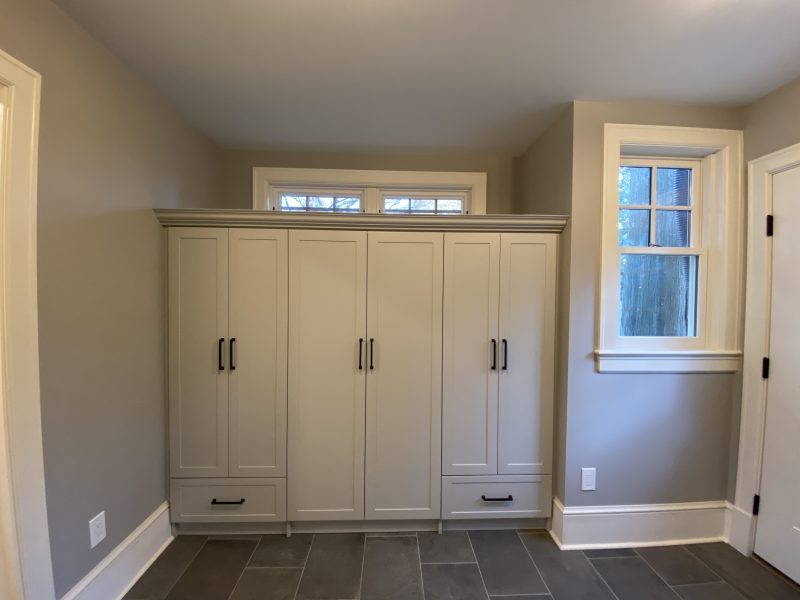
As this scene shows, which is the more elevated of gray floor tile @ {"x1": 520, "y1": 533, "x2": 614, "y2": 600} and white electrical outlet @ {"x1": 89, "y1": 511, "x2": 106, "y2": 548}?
white electrical outlet @ {"x1": 89, "y1": 511, "x2": 106, "y2": 548}

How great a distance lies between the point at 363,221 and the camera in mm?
1924

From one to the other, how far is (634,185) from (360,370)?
76.0 inches

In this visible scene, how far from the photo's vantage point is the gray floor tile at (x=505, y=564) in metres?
1.62

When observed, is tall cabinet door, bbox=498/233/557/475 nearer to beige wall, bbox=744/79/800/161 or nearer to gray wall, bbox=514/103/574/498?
gray wall, bbox=514/103/574/498

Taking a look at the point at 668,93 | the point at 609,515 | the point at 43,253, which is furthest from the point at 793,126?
the point at 43,253

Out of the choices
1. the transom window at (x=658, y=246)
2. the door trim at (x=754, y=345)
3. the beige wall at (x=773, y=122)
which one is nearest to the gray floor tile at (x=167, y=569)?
the transom window at (x=658, y=246)

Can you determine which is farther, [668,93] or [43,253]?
[668,93]

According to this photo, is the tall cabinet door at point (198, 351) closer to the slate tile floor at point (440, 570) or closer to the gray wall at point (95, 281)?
the gray wall at point (95, 281)

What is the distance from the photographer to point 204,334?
1920mm

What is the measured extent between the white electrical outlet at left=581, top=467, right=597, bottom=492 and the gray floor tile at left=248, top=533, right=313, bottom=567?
157 centimetres

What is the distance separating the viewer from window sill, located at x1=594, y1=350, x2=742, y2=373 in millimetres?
1877

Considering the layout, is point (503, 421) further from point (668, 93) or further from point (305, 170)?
point (305, 170)

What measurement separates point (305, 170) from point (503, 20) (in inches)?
64.0

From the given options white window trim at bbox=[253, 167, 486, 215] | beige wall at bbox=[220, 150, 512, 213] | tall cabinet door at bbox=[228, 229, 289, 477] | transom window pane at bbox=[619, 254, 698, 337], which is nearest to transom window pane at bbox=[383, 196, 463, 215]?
white window trim at bbox=[253, 167, 486, 215]
